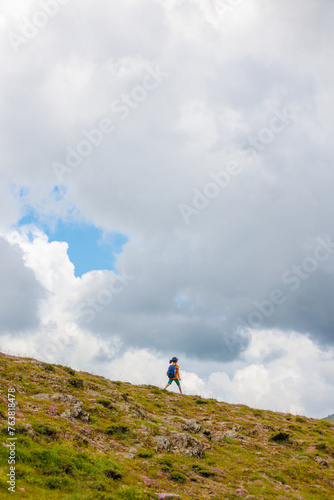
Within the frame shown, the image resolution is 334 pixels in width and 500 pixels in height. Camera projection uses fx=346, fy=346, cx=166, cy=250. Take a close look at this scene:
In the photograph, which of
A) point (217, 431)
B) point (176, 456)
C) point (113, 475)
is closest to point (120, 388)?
point (217, 431)

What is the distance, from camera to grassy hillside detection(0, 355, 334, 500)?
16.5m

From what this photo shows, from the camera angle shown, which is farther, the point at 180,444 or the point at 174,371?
the point at 174,371

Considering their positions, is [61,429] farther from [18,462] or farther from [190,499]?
[190,499]

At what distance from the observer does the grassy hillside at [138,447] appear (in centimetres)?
1652

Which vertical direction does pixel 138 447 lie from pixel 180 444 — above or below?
below

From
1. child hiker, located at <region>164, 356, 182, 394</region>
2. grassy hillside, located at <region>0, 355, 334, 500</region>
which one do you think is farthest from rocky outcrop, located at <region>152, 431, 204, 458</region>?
child hiker, located at <region>164, 356, 182, 394</region>

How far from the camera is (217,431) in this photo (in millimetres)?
30547

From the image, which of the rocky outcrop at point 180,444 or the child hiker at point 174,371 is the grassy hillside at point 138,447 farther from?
the child hiker at point 174,371

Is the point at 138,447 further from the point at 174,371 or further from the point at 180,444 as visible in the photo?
the point at 174,371

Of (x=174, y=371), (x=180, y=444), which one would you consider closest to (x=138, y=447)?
(x=180, y=444)

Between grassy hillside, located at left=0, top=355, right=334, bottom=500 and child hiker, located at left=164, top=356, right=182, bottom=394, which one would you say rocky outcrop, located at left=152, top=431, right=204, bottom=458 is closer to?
grassy hillside, located at left=0, top=355, right=334, bottom=500

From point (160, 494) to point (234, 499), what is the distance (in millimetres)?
4648

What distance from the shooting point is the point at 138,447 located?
891 inches

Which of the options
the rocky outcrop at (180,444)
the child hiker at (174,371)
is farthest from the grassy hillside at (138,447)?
the child hiker at (174,371)
